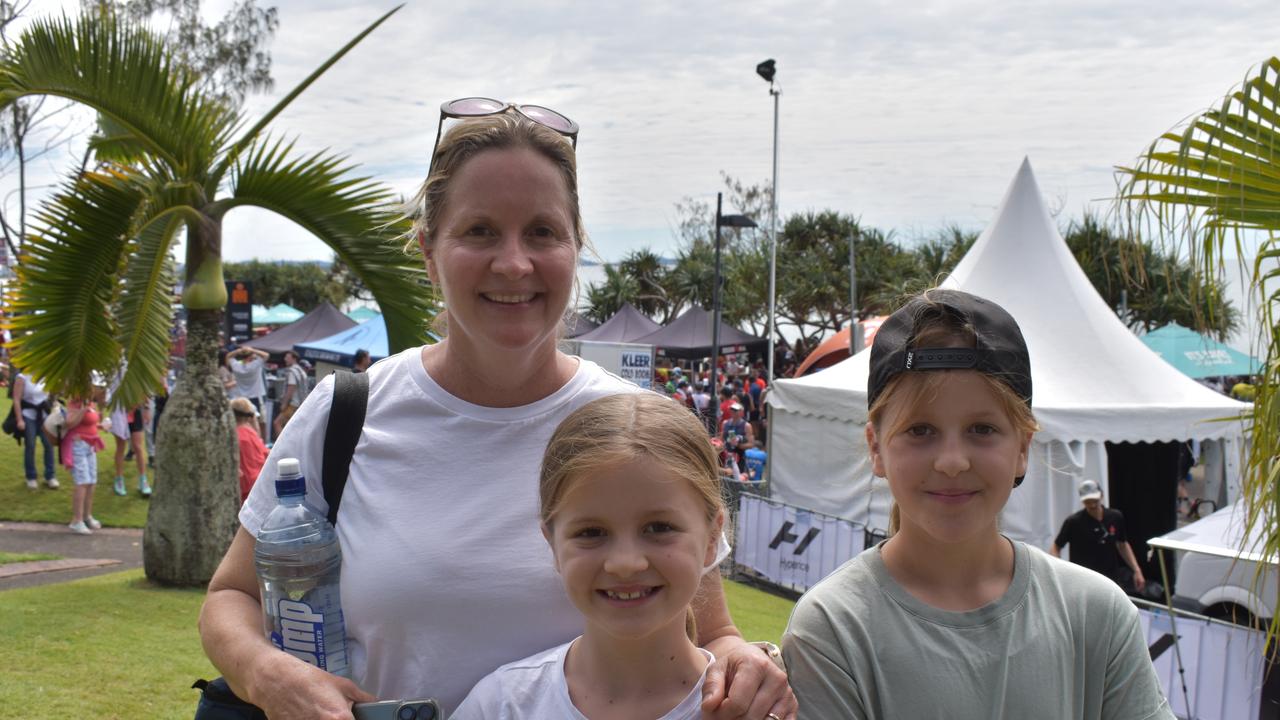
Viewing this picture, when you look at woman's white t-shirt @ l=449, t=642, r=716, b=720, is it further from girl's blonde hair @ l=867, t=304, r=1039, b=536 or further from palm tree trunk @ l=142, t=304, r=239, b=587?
palm tree trunk @ l=142, t=304, r=239, b=587

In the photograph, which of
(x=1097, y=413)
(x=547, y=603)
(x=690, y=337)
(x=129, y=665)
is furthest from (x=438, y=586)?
(x=690, y=337)

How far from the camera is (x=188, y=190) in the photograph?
695 cm

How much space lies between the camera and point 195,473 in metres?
7.72

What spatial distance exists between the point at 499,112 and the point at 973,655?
1342mm

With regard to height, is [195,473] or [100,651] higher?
[195,473]

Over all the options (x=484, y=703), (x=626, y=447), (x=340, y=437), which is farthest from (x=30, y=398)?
(x=626, y=447)

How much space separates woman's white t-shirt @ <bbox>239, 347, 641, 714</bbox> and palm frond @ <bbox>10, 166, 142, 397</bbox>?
5.56 meters

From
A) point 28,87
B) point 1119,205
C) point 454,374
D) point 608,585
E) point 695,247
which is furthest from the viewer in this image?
point 695,247

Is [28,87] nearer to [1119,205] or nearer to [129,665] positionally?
[129,665]

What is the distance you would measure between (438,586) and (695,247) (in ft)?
167

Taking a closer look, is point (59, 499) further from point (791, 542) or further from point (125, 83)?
point (791, 542)

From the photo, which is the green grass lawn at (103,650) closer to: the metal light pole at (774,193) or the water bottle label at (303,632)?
the water bottle label at (303,632)

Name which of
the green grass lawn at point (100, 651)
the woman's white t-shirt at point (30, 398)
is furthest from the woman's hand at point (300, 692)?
the woman's white t-shirt at point (30, 398)

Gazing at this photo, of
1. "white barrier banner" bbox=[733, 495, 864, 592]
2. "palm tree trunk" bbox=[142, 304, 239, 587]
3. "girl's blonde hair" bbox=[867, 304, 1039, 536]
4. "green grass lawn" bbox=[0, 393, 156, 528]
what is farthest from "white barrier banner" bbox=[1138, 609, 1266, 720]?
"green grass lawn" bbox=[0, 393, 156, 528]
